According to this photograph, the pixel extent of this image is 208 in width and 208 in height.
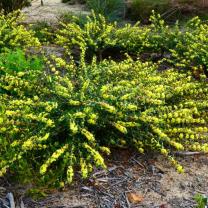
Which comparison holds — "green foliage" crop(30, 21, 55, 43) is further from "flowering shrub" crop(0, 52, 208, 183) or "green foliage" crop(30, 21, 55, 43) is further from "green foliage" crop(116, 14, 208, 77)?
"flowering shrub" crop(0, 52, 208, 183)

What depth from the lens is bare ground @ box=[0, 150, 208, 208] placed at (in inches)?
121

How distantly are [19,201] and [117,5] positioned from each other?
15.9 feet

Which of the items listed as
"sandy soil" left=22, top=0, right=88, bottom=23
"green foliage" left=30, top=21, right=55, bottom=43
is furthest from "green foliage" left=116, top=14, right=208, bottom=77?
"sandy soil" left=22, top=0, right=88, bottom=23

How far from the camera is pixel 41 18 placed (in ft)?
25.8

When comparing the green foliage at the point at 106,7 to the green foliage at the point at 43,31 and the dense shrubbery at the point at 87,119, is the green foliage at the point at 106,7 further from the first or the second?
the dense shrubbery at the point at 87,119

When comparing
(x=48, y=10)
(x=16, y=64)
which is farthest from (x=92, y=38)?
(x=48, y=10)

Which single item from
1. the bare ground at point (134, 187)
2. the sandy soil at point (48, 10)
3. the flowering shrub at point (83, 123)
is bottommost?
the bare ground at point (134, 187)

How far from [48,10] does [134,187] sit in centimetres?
600

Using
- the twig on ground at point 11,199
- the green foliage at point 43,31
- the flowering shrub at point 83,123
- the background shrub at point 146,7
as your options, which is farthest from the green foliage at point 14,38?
the background shrub at point 146,7

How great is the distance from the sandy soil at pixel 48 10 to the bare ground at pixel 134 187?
4648mm

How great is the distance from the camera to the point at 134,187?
326 cm

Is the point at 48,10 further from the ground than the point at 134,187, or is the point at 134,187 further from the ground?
the point at 48,10

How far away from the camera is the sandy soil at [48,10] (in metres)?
7.90

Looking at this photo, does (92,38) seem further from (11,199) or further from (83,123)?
(11,199)
